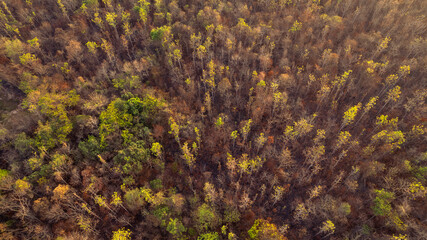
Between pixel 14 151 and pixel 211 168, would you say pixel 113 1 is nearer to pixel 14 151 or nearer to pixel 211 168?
pixel 14 151

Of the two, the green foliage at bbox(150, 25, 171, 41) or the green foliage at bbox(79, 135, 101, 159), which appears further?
the green foliage at bbox(150, 25, 171, 41)

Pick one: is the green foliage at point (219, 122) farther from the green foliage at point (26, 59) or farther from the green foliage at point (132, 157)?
the green foliage at point (26, 59)

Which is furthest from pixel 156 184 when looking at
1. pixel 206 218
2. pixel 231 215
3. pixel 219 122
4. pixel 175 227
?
pixel 219 122

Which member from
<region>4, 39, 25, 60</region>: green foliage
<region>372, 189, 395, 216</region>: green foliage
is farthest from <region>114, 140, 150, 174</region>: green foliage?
<region>372, 189, 395, 216</region>: green foliage

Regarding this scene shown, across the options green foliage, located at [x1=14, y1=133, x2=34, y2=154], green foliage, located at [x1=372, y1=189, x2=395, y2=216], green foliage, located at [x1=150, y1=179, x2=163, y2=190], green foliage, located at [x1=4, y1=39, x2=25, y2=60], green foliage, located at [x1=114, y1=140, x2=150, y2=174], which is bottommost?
green foliage, located at [x1=150, y1=179, x2=163, y2=190]

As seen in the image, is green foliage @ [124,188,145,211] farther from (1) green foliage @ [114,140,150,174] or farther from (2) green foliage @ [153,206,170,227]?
(1) green foliage @ [114,140,150,174]

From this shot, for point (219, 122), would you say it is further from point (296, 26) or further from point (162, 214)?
point (296, 26)
